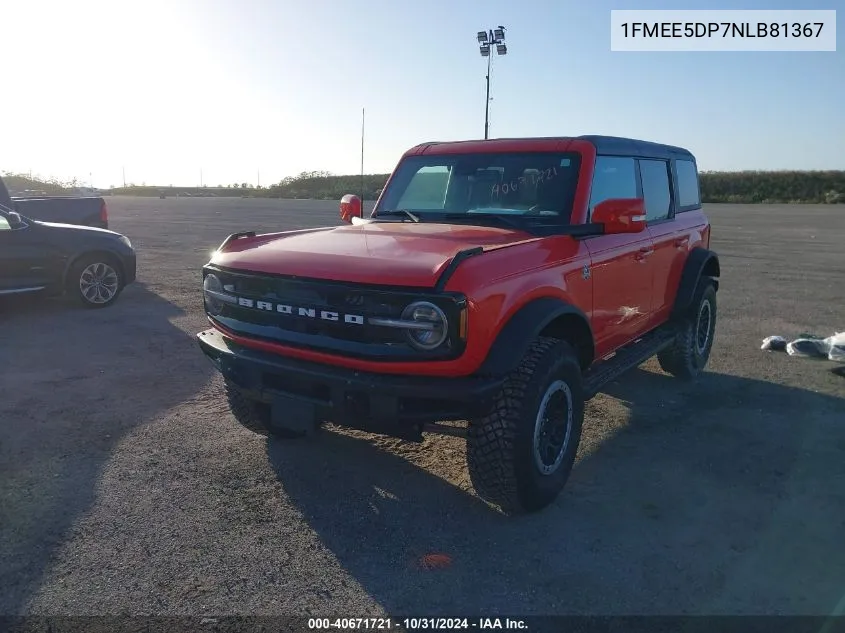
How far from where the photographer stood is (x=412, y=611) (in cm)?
293

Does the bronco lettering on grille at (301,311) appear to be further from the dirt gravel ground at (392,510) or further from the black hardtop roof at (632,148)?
the black hardtop roof at (632,148)

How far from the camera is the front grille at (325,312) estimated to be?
11.0 feet

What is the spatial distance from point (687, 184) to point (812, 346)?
2.20 meters

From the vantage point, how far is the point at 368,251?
3.77 m

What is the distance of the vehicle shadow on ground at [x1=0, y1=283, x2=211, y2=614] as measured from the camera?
3.51 metres

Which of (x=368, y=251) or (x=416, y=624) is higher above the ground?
(x=368, y=251)

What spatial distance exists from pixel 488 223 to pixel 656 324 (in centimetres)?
205

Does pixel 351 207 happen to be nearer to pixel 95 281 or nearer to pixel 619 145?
pixel 619 145

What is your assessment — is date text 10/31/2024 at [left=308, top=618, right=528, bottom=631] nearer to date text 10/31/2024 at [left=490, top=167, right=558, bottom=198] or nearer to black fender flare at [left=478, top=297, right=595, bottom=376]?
black fender flare at [left=478, top=297, right=595, bottom=376]

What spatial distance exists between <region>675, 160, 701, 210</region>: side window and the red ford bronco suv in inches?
46.1

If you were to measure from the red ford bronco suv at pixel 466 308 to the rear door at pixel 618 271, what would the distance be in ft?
0.06

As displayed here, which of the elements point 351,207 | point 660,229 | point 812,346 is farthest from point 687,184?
point 351,207

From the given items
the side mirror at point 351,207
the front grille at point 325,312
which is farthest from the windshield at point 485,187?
the front grille at point 325,312

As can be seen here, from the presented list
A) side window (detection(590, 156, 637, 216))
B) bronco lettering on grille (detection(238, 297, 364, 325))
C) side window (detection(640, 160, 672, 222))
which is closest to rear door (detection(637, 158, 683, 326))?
side window (detection(640, 160, 672, 222))
